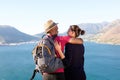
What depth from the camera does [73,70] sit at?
231 inches

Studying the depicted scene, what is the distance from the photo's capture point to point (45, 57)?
5039 millimetres

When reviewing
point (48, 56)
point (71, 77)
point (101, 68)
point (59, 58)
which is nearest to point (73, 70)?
point (71, 77)

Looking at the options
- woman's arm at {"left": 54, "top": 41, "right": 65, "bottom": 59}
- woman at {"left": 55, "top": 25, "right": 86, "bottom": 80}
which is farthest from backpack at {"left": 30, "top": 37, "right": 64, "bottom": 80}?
woman at {"left": 55, "top": 25, "right": 86, "bottom": 80}

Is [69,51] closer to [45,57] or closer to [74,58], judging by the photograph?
[74,58]

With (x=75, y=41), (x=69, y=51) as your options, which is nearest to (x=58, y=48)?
(x=69, y=51)

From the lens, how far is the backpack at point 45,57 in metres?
5.02

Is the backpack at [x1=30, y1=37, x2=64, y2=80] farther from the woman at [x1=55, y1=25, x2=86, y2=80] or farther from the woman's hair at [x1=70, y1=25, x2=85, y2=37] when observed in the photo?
the woman's hair at [x1=70, y1=25, x2=85, y2=37]

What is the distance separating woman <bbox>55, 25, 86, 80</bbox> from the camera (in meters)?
5.73

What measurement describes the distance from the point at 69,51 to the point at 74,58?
0.66 ft

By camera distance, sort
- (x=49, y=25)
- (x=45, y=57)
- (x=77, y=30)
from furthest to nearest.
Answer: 1. (x=77, y=30)
2. (x=49, y=25)
3. (x=45, y=57)

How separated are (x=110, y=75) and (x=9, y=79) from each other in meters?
35.8

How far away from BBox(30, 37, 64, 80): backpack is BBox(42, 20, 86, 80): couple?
14 centimetres

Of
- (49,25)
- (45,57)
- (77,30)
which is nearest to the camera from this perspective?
(45,57)

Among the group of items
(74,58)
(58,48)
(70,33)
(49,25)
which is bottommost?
(74,58)
